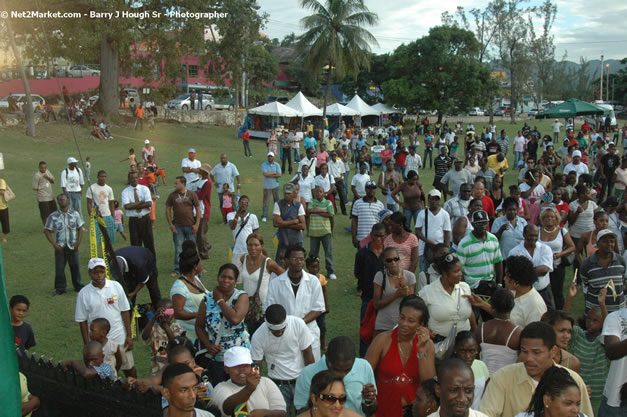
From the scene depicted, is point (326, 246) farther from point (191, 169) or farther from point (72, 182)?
point (72, 182)

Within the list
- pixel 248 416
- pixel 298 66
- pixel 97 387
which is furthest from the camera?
pixel 298 66

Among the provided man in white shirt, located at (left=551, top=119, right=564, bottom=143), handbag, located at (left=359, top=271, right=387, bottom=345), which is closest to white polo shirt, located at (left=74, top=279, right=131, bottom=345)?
handbag, located at (left=359, top=271, right=387, bottom=345)

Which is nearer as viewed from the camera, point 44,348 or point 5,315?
point 5,315

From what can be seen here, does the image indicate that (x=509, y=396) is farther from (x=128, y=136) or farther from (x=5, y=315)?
(x=128, y=136)

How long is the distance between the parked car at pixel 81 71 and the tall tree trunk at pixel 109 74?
522 inches

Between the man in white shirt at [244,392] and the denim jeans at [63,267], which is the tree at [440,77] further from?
the man in white shirt at [244,392]

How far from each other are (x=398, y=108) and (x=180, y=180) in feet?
126

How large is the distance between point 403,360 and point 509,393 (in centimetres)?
88

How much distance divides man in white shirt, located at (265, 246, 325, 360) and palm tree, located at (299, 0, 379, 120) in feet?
99.7

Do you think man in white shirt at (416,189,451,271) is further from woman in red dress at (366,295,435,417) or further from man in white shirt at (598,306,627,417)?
woman in red dress at (366,295,435,417)

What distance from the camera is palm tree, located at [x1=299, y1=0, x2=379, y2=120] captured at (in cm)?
3550

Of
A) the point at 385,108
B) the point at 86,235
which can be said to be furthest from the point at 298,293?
the point at 385,108

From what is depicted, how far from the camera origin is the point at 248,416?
4.29 meters

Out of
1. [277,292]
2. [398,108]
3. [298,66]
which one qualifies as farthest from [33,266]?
[298,66]
